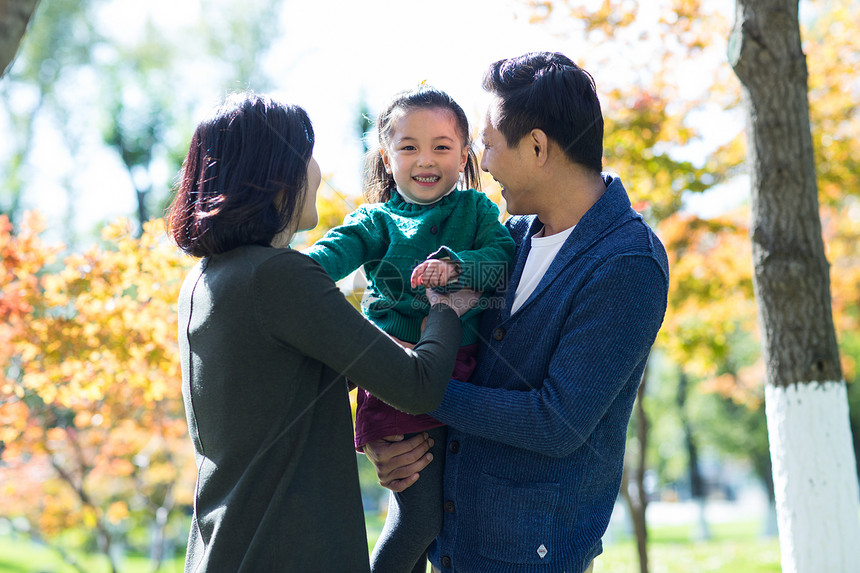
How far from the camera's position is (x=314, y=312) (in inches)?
62.5

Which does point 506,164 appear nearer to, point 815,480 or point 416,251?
point 416,251

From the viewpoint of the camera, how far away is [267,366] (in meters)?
1.63

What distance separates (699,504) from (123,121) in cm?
1780

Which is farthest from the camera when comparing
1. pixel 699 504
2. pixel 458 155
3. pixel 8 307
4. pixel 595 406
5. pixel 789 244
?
pixel 699 504

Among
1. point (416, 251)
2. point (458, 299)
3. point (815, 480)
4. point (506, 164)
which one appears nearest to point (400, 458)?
point (458, 299)

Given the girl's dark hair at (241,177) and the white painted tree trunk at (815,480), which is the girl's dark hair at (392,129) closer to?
the girl's dark hair at (241,177)

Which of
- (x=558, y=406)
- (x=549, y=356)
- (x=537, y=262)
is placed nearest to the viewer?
(x=558, y=406)

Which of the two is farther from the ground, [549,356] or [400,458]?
[549,356]

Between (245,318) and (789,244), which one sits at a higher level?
(789,244)

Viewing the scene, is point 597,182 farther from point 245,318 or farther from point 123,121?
point 123,121

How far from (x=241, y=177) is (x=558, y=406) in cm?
94

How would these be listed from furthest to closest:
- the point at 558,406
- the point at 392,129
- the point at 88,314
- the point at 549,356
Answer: the point at 88,314
the point at 392,129
the point at 549,356
the point at 558,406

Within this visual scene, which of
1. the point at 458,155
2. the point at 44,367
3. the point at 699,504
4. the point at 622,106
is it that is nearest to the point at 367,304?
→ the point at 458,155

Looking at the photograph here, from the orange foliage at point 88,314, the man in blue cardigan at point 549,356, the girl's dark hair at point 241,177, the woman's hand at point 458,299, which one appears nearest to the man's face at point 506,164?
the man in blue cardigan at point 549,356
